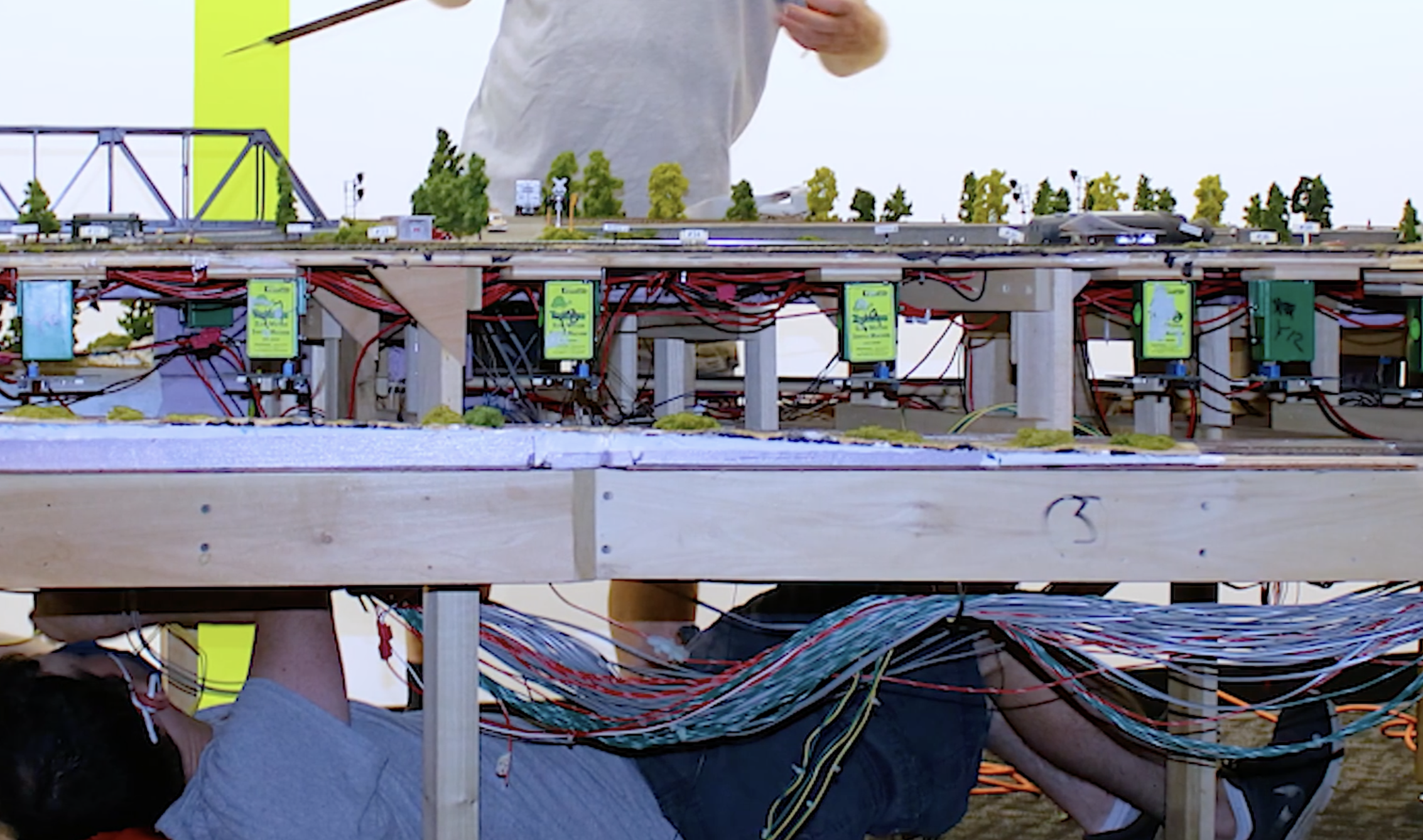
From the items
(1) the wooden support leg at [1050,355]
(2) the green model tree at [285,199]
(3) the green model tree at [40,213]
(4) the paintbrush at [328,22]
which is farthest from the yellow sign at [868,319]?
(4) the paintbrush at [328,22]

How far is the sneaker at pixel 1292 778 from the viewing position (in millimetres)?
1809

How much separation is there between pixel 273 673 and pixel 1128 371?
3.57 metres

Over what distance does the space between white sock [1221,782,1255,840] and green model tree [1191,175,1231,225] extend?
1411 mm

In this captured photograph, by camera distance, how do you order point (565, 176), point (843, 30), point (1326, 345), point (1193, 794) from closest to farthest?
point (1193, 794) → point (1326, 345) → point (565, 176) → point (843, 30)

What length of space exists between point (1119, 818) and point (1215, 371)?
2.74ft

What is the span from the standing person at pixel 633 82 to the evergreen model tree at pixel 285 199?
1853 millimetres

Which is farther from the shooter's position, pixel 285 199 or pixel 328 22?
pixel 328 22

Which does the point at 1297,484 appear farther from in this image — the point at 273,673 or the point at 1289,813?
the point at 273,673

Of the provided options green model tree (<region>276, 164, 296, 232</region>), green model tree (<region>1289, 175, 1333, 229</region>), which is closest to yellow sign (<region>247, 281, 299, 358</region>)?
green model tree (<region>276, 164, 296, 232</region>)

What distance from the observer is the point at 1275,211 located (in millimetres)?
2797

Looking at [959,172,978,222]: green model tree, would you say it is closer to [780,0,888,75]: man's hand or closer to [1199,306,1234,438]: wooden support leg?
[1199,306,1234,438]: wooden support leg

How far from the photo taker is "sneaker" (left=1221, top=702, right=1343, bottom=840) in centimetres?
181

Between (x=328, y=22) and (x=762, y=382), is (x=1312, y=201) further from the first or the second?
(x=328, y=22)

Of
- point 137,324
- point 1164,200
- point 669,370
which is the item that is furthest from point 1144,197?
point 137,324
